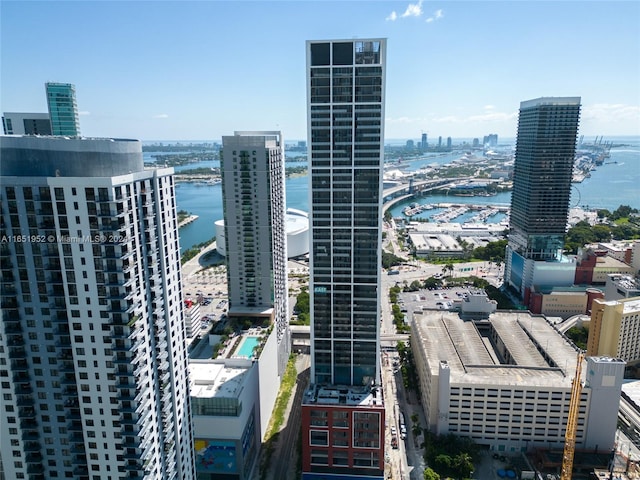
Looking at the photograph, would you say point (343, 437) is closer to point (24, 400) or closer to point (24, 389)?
point (24, 400)

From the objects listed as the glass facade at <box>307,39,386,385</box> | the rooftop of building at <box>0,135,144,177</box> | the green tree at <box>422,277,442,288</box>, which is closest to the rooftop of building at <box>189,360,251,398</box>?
the glass facade at <box>307,39,386,385</box>

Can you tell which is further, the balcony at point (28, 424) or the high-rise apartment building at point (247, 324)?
the high-rise apartment building at point (247, 324)

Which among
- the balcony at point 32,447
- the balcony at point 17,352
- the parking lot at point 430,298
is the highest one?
the balcony at point 17,352

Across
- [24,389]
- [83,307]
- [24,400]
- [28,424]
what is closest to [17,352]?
[24,389]

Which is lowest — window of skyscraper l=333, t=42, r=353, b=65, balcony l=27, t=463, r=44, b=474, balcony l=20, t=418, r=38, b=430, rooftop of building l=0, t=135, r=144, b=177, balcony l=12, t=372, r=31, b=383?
balcony l=27, t=463, r=44, b=474

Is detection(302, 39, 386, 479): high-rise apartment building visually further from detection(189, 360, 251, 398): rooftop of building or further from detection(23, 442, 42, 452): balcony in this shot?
detection(23, 442, 42, 452): balcony

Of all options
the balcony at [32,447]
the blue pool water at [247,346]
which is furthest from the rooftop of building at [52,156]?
the blue pool water at [247,346]

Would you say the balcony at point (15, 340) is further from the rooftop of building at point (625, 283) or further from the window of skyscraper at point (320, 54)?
the rooftop of building at point (625, 283)
